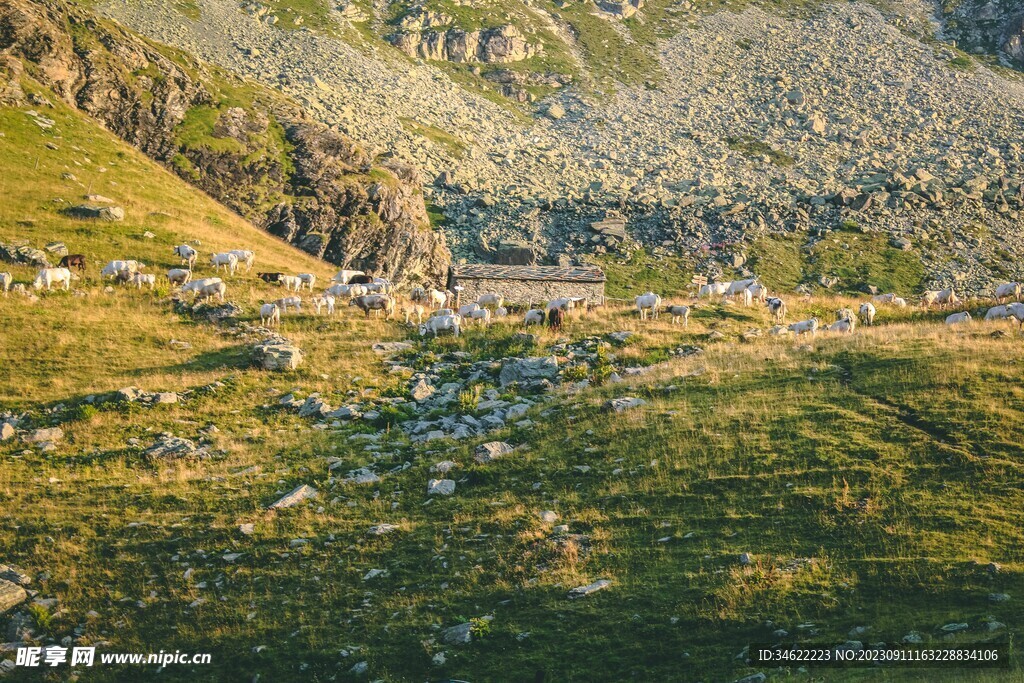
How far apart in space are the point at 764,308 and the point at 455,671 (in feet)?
115

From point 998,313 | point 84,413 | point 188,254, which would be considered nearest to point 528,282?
point 188,254

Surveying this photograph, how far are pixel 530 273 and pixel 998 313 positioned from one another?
115 feet

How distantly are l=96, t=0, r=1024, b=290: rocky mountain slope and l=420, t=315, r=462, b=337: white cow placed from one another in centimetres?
5315

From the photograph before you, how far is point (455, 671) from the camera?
1488 cm

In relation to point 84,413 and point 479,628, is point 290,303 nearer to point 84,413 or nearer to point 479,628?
point 84,413

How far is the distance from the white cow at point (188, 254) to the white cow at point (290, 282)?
4.87m

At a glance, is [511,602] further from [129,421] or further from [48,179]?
[48,179]

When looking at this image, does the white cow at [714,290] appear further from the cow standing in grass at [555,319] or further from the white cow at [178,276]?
the white cow at [178,276]

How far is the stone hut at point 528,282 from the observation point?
61125 mm

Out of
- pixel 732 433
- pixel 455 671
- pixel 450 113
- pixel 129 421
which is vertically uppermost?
pixel 450 113

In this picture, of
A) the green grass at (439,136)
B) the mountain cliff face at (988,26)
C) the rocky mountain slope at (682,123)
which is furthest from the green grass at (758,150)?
the mountain cliff face at (988,26)

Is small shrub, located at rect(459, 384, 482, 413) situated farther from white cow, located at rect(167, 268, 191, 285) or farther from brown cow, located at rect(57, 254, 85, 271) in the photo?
brown cow, located at rect(57, 254, 85, 271)

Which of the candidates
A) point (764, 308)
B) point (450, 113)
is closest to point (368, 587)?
point (764, 308)

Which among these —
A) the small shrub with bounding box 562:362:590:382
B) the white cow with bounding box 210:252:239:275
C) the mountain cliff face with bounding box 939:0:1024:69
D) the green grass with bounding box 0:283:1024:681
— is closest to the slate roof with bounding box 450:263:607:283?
the white cow with bounding box 210:252:239:275
